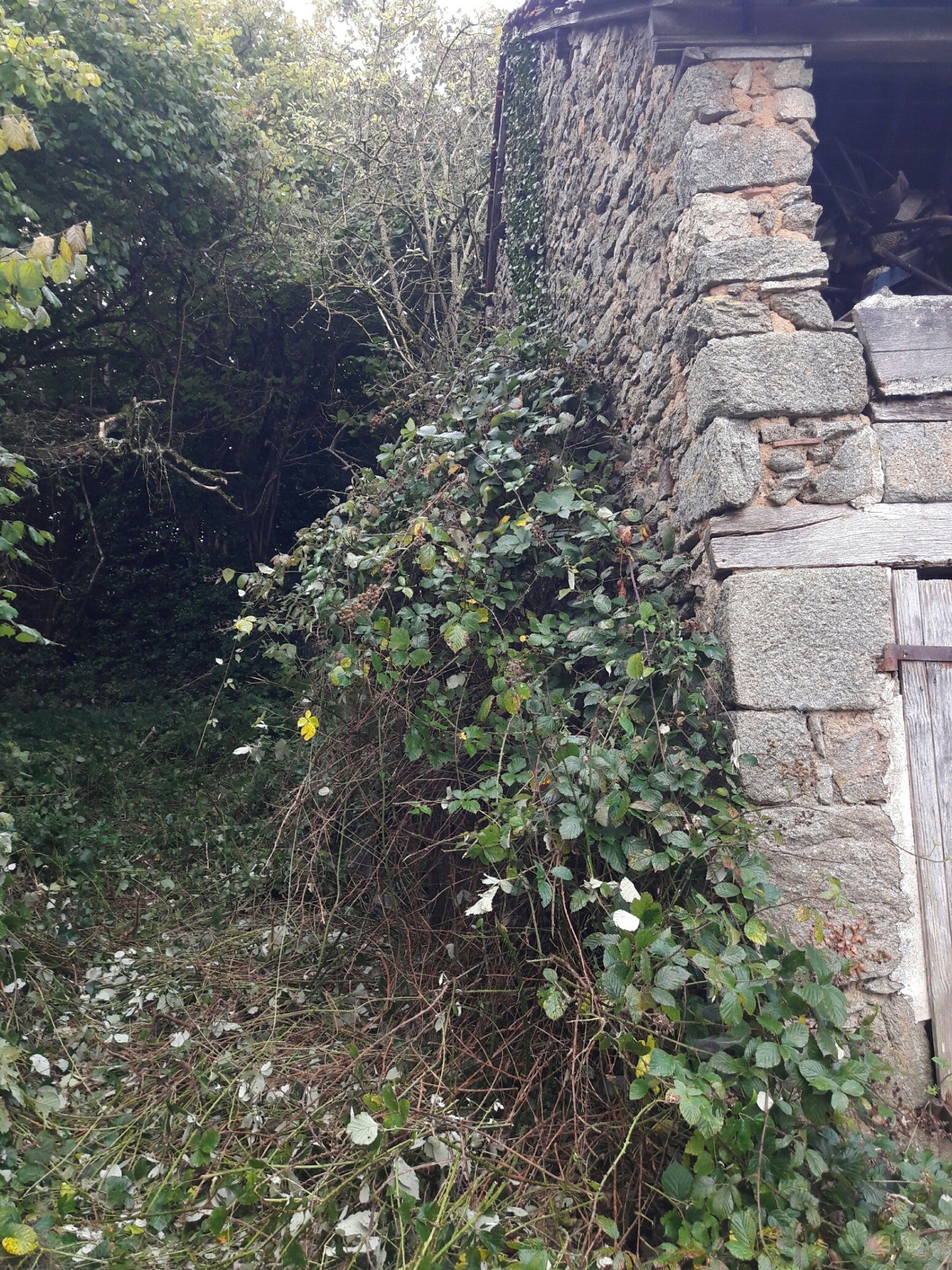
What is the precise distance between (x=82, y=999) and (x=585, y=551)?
9.53 feet

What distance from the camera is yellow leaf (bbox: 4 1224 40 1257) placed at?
216cm

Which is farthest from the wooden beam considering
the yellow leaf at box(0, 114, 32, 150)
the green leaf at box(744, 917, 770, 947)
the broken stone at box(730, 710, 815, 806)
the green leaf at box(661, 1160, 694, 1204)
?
the green leaf at box(661, 1160, 694, 1204)

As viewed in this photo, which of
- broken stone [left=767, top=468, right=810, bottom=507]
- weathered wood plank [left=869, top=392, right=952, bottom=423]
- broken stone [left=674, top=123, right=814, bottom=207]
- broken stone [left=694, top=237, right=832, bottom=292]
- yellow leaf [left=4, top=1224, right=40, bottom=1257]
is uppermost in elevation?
broken stone [left=674, top=123, right=814, bottom=207]

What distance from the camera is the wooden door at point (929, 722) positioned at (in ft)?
9.37

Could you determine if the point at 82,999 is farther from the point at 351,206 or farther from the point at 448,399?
the point at 351,206

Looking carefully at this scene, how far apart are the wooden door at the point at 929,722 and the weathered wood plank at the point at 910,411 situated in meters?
0.56

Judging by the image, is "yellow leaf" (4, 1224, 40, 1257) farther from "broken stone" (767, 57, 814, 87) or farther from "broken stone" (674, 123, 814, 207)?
"broken stone" (767, 57, 814, 87)

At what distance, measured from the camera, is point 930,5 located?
3.13 metres

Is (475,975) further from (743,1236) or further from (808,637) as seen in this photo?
(808,637)

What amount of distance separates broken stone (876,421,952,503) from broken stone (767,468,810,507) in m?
0.29

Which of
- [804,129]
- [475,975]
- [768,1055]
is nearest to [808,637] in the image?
[768,1055]

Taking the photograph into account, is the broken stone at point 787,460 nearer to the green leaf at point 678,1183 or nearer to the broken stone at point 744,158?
the broken stone at point 744,158

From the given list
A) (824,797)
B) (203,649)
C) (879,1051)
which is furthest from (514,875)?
(203,649)

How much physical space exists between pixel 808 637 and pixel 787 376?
3.08ft
